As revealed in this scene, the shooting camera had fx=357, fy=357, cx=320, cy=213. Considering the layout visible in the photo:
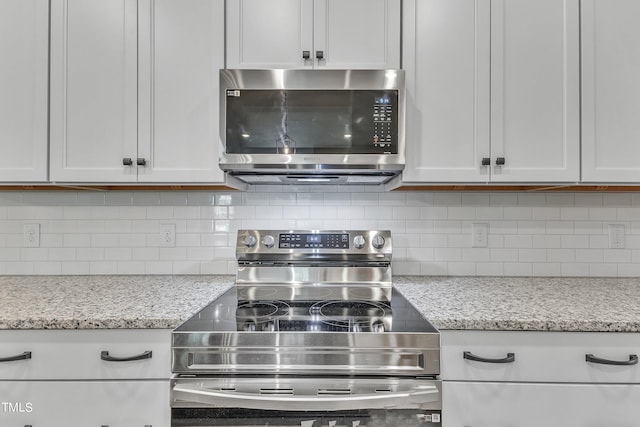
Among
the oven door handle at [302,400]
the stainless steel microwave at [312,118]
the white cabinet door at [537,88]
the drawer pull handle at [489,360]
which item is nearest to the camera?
the oven door handle at [302,400]

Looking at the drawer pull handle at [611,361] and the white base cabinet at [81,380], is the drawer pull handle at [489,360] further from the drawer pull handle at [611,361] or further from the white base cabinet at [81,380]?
the white base cabinet at [81,380]

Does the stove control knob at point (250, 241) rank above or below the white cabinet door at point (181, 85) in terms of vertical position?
below

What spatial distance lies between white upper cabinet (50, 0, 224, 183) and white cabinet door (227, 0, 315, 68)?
0.06 meters

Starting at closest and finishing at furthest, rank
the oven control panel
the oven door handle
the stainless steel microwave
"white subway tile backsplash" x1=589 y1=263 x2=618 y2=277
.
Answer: the oven door handle, the stainless steel microwave, the oven control panel, "white subway tile backsplash" x1=589 y1=263 x2=618 y2=277

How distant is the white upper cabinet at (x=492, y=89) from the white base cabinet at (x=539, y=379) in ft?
2.24

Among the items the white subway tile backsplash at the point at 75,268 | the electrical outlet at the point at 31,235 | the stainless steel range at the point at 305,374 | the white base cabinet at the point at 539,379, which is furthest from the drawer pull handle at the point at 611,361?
the electrical outlet at the point at 31,235

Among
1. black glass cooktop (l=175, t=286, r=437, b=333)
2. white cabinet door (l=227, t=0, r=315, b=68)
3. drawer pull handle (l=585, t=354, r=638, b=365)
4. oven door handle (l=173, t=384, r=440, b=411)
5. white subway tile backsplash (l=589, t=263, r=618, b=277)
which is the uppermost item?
white cabinet door (l=227, t=0, r=315, b=68)

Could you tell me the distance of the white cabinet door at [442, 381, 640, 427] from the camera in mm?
1152

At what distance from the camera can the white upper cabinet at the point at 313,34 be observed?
1537mm

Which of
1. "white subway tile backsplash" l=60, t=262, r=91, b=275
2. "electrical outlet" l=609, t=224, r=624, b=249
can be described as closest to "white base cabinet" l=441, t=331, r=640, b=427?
"electrical outlet" l=609, t=224, r=624, b=249

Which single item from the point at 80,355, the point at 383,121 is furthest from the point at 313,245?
the point at 80,355

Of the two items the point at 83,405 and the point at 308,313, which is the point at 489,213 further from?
the point at 83,405

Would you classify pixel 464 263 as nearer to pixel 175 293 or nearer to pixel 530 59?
pixel 530 59

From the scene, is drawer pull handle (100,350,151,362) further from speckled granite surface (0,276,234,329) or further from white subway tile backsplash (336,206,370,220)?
white subway tile backsplash (336,206,370,220)
